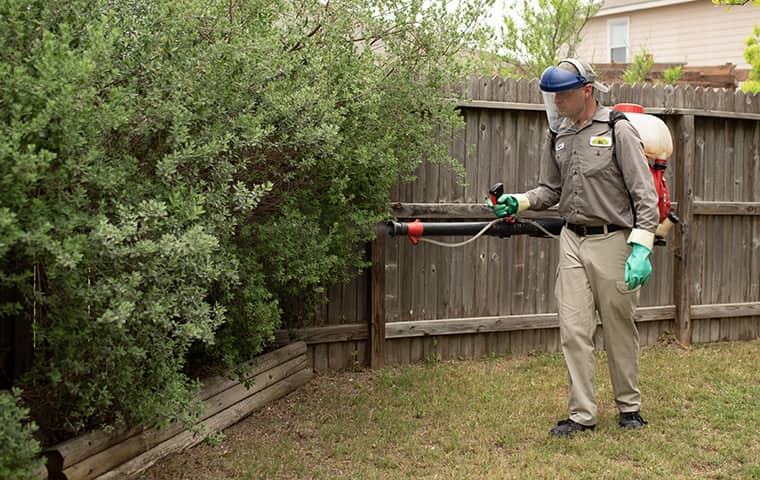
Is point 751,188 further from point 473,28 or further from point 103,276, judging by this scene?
point 103,276

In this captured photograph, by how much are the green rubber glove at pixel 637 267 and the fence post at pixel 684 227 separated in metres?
3.39

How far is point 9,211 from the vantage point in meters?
3.18

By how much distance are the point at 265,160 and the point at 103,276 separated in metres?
1.51

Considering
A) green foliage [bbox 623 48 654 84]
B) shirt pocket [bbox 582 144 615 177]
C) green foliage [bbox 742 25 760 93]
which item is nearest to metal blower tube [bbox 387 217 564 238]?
shirt pocket [bbox 582 144 615 177]

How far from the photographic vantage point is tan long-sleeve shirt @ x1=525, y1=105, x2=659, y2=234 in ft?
16.8

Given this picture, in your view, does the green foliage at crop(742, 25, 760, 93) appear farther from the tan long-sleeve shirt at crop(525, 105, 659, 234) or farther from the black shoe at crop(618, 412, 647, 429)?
the black shoe at crop(618, 412, 647, 429)

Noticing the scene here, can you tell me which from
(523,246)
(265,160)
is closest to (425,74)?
(265,160)

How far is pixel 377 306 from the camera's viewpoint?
686 cm

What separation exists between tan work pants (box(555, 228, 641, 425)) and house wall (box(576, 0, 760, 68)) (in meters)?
14.5

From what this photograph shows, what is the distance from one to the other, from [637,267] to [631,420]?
1.11 m

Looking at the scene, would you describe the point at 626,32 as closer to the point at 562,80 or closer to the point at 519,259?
the point at 519,259

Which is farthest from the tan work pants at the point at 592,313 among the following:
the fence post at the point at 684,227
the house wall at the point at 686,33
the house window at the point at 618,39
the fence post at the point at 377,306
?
the house window at the point at 618,39

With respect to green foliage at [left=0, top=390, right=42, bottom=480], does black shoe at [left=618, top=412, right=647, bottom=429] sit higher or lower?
lower

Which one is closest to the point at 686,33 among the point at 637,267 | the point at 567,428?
the point at 637,267
